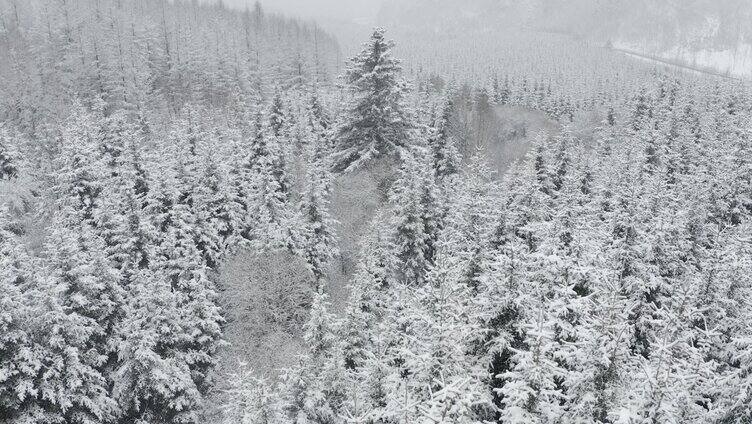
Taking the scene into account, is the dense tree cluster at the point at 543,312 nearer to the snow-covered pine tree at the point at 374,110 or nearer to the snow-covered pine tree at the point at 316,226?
the snow-covered pine tree at the point at 374,110

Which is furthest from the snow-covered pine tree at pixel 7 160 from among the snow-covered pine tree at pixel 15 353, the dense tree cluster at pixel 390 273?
the snow-covered pine tree at pixel 15 353

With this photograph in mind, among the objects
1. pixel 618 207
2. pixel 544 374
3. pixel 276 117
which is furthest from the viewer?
pixel 276 117

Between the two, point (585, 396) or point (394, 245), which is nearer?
point (585, 396)

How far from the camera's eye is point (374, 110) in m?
38.0

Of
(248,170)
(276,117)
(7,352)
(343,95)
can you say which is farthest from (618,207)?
(343,95)

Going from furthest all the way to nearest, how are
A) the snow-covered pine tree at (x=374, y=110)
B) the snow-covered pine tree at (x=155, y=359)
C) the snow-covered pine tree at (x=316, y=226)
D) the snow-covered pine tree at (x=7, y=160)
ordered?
the snow-covered pine tree at (x=7, y=160) < the snow-covered pine tree at (x=374, y=110) < the snow-covered pine tree at (x=316, y=226) < the snow-covered pine tree at (x=155, y=359)

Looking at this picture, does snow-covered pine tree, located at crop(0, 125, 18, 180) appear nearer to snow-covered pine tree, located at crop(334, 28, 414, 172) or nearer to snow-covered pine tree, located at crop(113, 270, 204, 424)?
snow-covered pine tree, located at crop(113, 270, 204, 424)

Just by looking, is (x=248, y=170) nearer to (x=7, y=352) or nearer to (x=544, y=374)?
(x=7, y=352)

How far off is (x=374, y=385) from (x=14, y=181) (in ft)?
125

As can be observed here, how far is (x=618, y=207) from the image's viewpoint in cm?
2317

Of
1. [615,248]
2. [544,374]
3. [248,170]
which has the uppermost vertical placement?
[544,374]

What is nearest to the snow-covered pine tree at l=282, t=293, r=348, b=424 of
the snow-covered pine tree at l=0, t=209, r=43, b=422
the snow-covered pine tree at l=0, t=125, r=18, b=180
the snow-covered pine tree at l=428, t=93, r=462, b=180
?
the snow-covered pine tree at l=0, t=209, r=43, b=422

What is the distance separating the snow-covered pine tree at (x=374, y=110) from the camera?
37.3 m

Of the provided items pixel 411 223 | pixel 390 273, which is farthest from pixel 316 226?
pixel 411 223
